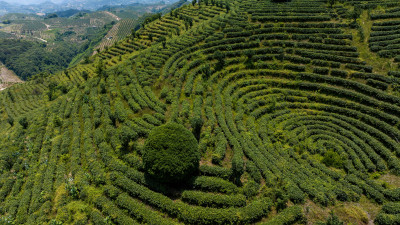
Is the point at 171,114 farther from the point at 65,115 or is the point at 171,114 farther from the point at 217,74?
the point at 65,115

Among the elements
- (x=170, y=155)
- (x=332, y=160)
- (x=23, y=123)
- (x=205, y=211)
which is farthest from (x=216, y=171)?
(x=23, y=123)

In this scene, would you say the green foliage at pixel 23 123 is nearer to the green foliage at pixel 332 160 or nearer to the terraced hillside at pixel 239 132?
the terraced hillside at pixel 239 132

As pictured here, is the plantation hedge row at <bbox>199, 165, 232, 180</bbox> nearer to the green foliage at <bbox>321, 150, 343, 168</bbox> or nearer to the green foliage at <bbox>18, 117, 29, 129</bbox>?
the green foliage at <bbox>321, 150, 343, 168</bbox>

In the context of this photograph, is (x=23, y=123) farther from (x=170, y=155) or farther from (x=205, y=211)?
(x=205, y=211)

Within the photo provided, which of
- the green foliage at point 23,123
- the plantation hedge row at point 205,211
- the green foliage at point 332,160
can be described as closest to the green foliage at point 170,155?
the plantation hedge row at point 205,211

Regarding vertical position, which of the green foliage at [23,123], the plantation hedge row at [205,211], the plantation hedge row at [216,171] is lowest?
the green foliage at [23,123]

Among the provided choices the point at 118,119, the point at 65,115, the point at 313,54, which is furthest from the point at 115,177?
the point at 313,54
